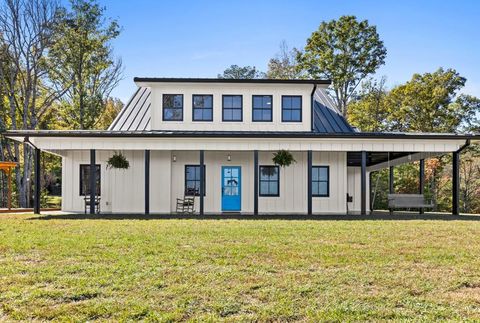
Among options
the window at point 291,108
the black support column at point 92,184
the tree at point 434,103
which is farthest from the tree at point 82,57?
the tree at point 434,103

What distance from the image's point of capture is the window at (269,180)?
15.4 m

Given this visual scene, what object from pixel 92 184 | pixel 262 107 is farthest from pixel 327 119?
pixel 92 184

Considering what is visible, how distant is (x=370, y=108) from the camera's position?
29328mm

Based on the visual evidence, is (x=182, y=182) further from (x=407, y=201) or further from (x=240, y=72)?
(x=240, y=72)

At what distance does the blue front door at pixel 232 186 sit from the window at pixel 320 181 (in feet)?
9.04

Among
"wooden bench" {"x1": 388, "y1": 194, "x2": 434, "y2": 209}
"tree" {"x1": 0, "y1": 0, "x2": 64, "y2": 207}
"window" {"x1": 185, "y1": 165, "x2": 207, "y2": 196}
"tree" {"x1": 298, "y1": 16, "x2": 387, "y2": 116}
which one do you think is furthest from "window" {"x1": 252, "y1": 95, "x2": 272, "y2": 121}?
"tree" {"x1": 298, "y1": 16, "x2": 387, "y2": 116}

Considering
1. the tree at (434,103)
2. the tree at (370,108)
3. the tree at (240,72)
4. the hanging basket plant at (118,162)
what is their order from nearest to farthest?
the hanging basket plant at (118,162), the tree at (434,103), the tree at (370,108), the tree at (240,72)

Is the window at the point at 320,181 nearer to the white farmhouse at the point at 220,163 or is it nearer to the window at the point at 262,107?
the white farmhouse at the point at 220,163

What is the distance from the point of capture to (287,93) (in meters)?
15.4

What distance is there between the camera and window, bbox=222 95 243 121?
606 inches

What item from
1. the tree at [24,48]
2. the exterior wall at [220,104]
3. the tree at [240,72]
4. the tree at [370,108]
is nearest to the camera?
the exterior wall at [220,104]

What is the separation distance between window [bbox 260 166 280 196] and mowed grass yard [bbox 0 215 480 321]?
7.15 m

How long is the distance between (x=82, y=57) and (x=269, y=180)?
15720mm

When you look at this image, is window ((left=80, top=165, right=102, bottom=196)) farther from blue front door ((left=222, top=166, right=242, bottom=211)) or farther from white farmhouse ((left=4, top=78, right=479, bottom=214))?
blue front door ((left=222, top=166, right=242, bottom=211))
